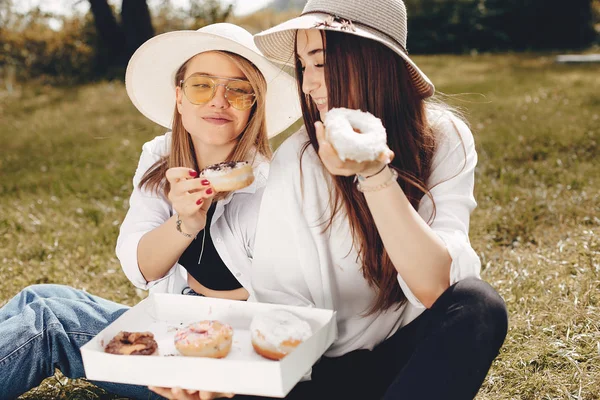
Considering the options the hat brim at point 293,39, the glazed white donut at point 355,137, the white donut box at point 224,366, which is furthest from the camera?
the hat brim at point 293,39

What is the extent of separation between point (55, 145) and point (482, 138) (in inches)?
176

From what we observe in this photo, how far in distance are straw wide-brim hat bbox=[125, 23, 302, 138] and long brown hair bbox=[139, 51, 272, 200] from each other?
0.04m

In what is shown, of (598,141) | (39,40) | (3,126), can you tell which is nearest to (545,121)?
(598,141)

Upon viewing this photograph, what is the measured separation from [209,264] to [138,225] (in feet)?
1.02

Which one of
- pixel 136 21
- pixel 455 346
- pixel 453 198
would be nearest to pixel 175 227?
pixel 453 198

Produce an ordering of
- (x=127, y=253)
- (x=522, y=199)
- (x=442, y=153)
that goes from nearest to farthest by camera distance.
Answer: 1. (x=442, y=153)
2. (x=127, y=253)
3. (x=522, y=199)

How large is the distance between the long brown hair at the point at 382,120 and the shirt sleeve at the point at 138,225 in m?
0.70

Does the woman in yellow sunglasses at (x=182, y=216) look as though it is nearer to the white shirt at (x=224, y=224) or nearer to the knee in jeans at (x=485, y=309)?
the white shirt at (x=224, y=224)

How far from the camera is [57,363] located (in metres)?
2.44

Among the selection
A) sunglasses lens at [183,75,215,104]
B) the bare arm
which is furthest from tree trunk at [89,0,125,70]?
the bare arm

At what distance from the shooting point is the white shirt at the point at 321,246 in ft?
7.16

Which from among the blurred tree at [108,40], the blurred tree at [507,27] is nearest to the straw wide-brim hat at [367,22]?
the blurred tree at [108,40]

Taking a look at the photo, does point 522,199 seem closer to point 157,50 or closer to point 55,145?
point 157,50

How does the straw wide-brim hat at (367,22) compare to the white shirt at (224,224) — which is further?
the white shirt at (224,224)
